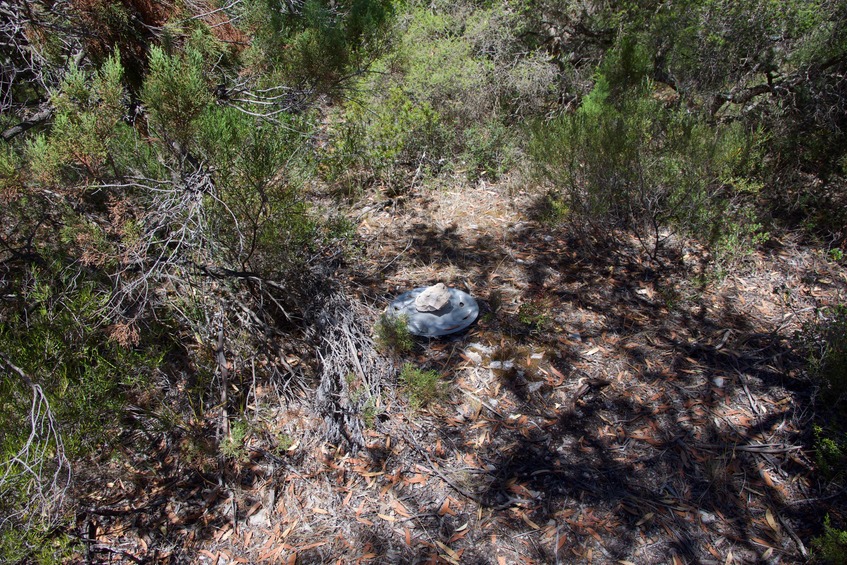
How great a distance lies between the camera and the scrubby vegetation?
236 centimetres

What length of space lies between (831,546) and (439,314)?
2.32 metres

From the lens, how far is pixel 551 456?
109 inches

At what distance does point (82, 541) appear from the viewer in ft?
7.68

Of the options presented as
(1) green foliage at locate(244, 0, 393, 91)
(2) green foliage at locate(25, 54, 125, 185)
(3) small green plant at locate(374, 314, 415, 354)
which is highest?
(1) green foliage at locate(244, 0, 393, 91)

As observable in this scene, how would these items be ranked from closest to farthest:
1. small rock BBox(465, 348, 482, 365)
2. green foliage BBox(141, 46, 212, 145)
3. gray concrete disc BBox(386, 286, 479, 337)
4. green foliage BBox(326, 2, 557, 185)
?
green foliage BBox(141, 46, 212, 145), small rock BBox(465, 348, 482, 365), gray concrete disc BBox(386, 286, 479, 337), green foliage BBox(326, 2, 557, 185)

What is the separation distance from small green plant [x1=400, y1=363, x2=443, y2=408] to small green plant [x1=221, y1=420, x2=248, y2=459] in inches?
37.2

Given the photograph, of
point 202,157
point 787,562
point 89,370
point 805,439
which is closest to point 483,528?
point 787,562

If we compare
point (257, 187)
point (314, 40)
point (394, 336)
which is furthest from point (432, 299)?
point (314, 40)

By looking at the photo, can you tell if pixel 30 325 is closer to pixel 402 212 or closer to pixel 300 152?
pixel 300 152

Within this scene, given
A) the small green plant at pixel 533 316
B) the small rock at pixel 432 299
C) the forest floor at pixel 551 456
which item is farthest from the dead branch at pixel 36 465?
the small green plant at pixel 533 316

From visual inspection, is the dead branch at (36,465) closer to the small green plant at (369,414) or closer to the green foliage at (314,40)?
the small green plant at (369,414)

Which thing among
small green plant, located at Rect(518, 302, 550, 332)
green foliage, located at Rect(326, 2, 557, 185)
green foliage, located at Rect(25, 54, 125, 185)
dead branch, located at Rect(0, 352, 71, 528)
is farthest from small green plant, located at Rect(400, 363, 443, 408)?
green foliage, located at Rect(326, 2, 557, 185)

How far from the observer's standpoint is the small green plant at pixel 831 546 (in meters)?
2.08

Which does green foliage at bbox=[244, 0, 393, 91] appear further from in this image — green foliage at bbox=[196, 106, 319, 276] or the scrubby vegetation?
green foliage at bbox=[196, 106, 319, 276]
